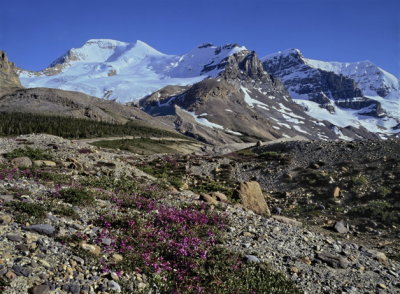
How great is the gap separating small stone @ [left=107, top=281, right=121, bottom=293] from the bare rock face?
41.7ft

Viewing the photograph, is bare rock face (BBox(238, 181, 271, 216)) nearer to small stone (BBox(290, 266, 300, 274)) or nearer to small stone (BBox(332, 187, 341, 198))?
small stone (BBox(332, 187, 341, 198))

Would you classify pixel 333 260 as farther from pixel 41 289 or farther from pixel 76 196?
pixel 76 196

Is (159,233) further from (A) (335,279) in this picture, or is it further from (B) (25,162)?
(B) (25,162)

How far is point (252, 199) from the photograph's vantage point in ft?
70.1

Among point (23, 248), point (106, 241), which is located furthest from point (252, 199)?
point (23, 248)

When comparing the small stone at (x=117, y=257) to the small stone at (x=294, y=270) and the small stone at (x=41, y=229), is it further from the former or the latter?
the small stone at (x=294, y=270)

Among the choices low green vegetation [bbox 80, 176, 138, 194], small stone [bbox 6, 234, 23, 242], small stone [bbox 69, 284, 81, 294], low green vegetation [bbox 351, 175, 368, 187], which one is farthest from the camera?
low green vegetation [bbox 351, 175, 368, 187]

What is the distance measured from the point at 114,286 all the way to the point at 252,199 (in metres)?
13.7

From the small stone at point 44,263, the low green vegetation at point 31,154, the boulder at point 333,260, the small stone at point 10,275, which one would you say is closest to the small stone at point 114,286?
the small stone at point 44,263

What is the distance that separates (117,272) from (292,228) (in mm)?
8771

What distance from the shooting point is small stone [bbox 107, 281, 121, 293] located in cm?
859

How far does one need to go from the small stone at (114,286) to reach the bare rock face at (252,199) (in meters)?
12.7

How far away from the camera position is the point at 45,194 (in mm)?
13969

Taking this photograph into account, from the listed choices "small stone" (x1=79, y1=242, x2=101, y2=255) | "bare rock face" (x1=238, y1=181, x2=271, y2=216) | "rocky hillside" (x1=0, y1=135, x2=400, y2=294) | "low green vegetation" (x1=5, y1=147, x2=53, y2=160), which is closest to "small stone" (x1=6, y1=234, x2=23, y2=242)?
"rocky hillside" (x1=0, y1=135, x2=400, y2=294)
